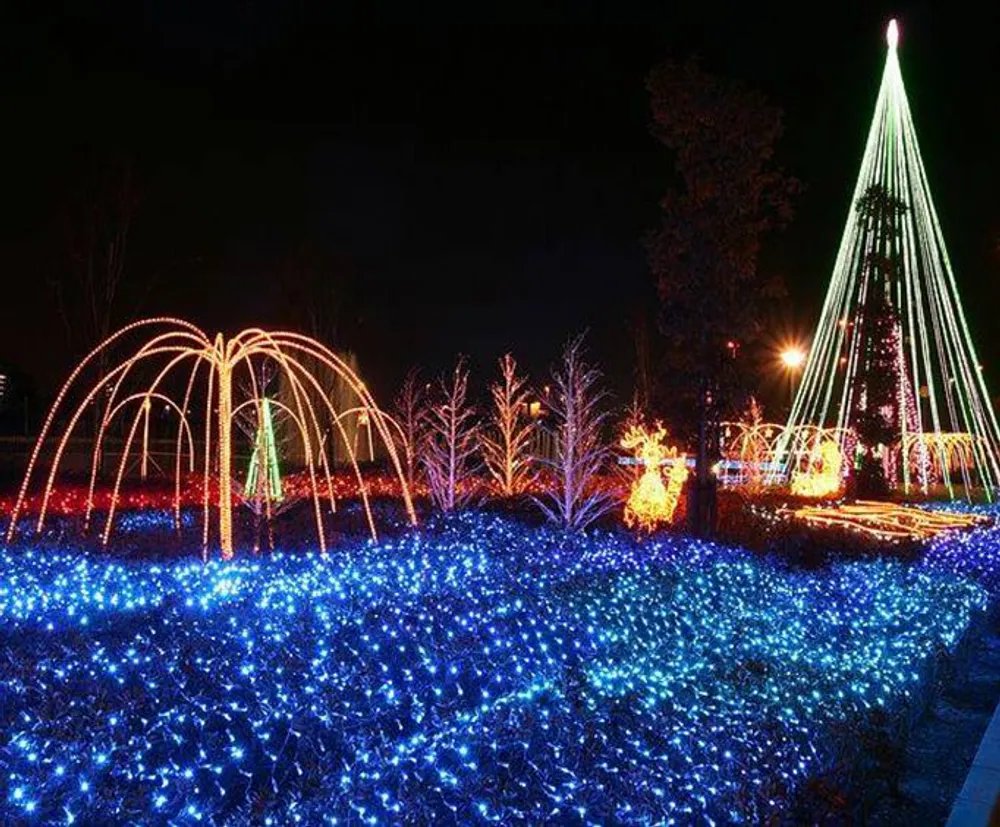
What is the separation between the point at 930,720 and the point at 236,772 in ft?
16.5

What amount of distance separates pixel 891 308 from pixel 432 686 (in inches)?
675

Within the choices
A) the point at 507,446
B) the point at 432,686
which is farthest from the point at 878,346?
the point at 432,686

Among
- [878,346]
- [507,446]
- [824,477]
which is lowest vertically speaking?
[824,477]

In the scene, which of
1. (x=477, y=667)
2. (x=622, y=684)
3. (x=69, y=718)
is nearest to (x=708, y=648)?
(x=622, y=684)

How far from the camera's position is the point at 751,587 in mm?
9805

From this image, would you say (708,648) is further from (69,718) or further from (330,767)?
(69,718)

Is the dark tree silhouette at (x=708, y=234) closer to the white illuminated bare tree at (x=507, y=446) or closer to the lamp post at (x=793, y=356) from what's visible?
the white illuminated bare tree at (x=507, y=446)

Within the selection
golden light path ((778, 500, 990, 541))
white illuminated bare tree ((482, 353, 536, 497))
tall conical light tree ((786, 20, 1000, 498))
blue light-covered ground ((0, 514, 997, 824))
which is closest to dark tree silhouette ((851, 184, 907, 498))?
tall conical light tree ((786, 20, 1000, 498))

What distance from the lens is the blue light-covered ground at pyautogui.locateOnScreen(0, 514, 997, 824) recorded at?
4.59 m

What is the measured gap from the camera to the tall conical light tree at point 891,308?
1828 cm

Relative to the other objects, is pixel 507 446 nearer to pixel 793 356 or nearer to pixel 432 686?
pixel 793 356

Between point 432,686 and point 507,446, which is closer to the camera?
point 432,686

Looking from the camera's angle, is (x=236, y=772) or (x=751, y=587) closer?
(x=236, y=772)

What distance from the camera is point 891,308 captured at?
20609mm
